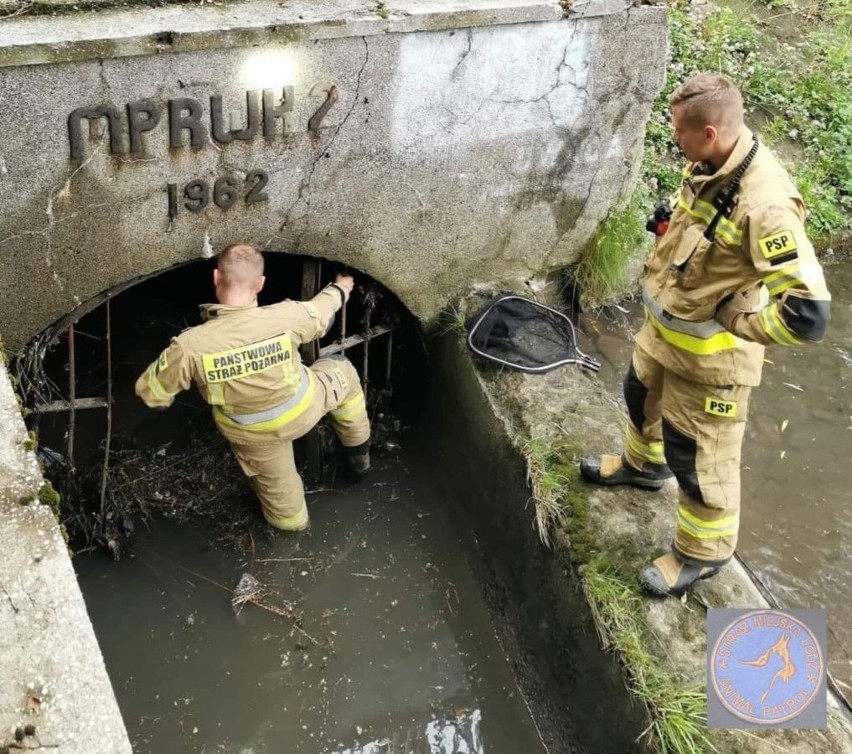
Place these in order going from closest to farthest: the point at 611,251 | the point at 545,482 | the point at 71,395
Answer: the point at 545,482 → the point at 71,395 → the point at 611,251

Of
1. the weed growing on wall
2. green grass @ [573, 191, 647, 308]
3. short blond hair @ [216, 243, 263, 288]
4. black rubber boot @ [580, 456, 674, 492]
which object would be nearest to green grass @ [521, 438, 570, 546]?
black rubber boot @ [580, 456, 674, 492]

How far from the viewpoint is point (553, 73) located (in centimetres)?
396

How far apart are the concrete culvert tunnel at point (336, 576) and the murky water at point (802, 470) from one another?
45.2 inches

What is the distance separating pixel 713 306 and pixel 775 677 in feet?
4.11

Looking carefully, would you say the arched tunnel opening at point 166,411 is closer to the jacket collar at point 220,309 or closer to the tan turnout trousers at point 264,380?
the tan turnout trousers at point 264,380

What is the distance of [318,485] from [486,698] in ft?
4.94

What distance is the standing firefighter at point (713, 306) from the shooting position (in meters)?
2.63

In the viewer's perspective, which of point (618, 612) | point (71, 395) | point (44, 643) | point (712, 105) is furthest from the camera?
point (71, 395)

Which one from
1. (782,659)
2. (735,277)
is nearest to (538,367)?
(735,277)

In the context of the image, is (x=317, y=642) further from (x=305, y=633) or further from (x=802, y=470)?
(x=802, y=470)

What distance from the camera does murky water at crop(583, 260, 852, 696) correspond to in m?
4.02

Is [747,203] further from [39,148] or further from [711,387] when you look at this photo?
[39,148]

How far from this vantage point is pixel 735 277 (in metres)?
2.86

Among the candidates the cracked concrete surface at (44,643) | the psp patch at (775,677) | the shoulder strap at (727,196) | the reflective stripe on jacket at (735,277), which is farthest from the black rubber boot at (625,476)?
the cracked concrete surface at (44,643)
